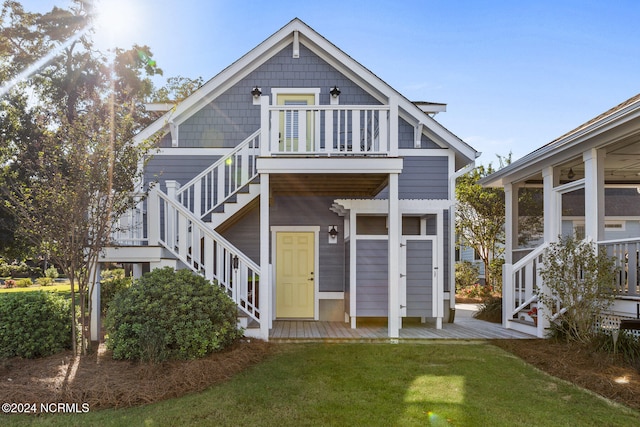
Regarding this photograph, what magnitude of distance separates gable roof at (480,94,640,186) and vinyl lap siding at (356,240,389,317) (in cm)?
313

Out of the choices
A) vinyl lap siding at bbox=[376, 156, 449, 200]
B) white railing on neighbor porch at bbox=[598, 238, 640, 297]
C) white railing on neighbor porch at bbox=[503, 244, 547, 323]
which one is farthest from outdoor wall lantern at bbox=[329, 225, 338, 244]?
white railing on neighbor porch at bbox=[598, 238, 640, 297]

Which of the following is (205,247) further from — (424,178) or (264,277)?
(424,178)

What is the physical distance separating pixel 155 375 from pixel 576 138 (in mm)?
6977

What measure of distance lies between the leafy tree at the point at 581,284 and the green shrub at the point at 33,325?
290 inches

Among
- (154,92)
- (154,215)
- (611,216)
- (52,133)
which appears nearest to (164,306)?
(154,215)

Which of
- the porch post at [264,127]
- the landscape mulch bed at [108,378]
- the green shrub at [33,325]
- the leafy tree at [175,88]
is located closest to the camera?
the landscape mulch bed at [108,378]

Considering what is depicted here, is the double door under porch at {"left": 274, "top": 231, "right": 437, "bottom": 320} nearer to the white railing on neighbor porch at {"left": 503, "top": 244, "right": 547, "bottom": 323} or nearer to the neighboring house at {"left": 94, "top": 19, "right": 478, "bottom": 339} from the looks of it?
the neighboring house at {"left": 94, "top": 19, "right": 478, "bottom": 339}

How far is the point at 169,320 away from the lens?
585cm

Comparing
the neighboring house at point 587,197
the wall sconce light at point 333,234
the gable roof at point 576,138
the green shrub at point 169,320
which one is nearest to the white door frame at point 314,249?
the wall sconce light at point 333,234

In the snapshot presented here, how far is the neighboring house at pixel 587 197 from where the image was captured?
643 cm

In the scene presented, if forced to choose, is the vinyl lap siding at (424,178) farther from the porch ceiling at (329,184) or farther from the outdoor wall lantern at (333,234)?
the outdoor wall lantern at (333,234)

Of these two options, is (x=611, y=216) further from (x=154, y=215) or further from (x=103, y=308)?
(x=103, y=308)

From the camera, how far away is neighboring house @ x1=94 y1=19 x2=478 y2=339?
8.69 metres

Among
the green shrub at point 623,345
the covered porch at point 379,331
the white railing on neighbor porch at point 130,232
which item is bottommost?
the covered porch at point 379,331
